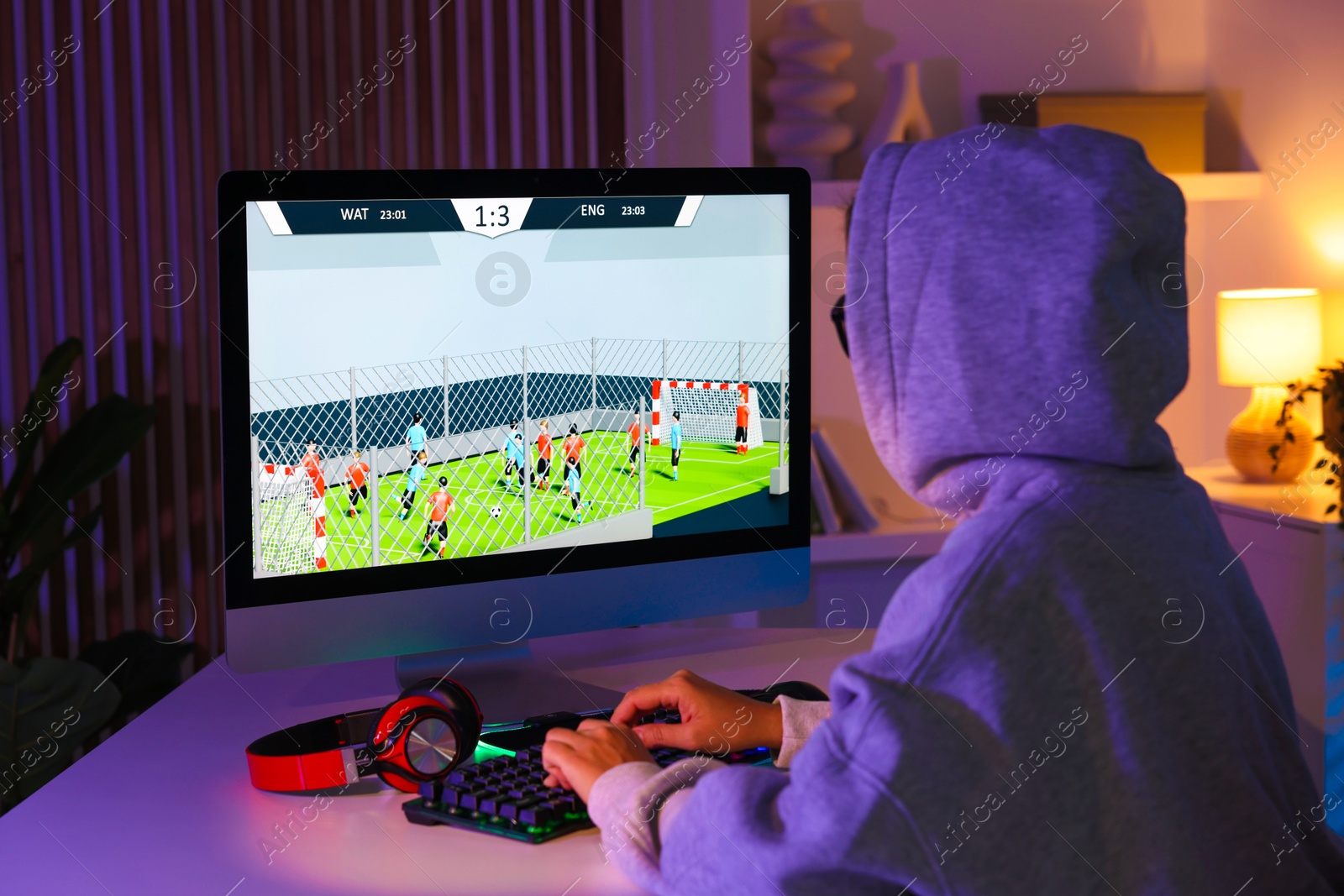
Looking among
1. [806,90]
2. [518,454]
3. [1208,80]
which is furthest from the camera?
[1208,80]

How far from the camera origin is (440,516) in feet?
3.72

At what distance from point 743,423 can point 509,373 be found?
0.28 metres

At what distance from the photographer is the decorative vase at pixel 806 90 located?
2305 mm

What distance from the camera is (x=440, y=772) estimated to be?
0.93m

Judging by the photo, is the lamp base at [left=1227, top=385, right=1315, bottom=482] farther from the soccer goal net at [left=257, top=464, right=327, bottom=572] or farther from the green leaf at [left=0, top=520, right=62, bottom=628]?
the green leaf at [left=0, top=520, right=62, bottom=628]

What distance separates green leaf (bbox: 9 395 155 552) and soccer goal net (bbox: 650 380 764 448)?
1.36 m

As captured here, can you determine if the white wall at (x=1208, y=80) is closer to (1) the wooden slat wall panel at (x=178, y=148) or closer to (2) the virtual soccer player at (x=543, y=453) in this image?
(1) the wooden slat wall panel at (x=178, y=148)

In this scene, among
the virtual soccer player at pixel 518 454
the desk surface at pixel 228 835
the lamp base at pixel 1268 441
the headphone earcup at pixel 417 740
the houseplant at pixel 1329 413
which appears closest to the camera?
the desk surface at pixel 228 835

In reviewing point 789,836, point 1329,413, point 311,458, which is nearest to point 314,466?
point 311,458

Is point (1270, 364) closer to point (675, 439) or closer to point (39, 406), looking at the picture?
point (675, 439)

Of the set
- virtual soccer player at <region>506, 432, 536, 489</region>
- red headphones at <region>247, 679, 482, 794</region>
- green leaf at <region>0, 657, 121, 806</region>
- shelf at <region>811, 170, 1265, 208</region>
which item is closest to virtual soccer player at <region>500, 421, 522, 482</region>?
virtual soccer player at <region>506, 432, 536, 489</region>

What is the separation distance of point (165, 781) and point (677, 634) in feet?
2.14

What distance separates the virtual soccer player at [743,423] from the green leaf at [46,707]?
101 centimetres

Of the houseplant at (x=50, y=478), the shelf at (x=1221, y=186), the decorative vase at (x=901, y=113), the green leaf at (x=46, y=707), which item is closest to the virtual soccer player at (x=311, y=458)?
the green leaf at (x=46, y=707)
